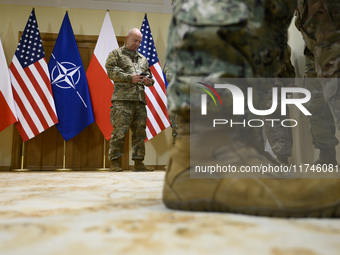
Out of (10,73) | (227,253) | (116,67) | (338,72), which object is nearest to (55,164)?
(10,73)

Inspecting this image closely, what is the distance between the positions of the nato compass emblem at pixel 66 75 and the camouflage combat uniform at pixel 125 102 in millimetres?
905

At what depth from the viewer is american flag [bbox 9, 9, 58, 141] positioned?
3.21m

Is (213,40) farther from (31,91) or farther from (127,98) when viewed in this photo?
(31,91)

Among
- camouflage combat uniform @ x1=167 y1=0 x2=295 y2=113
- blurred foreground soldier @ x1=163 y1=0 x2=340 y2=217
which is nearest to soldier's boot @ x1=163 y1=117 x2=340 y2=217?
blurred foreground soldier @ x1=163 y1=0 x2=340 y2=217

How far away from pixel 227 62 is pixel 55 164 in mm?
A: 3385

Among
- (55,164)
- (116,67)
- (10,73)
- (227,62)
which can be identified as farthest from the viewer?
(55,164)

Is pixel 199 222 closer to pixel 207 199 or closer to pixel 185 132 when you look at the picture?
pixel 207 199

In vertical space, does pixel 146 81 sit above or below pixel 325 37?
above

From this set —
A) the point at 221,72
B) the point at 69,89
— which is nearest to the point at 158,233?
the point at 221,72

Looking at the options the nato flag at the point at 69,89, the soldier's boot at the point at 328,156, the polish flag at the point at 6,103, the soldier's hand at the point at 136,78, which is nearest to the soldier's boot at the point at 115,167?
the soldier's hand at the point at 136,78

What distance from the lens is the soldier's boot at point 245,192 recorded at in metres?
0.41

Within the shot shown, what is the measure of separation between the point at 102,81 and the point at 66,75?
0.42 m

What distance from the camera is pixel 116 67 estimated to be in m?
2.54

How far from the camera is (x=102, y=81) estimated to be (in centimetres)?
338
